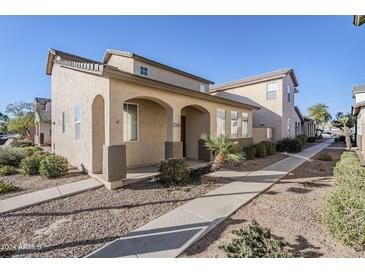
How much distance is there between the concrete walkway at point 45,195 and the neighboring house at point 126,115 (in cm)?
63

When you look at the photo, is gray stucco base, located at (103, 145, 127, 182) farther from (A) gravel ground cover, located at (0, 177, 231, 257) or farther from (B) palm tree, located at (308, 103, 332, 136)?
(B) palm tree, located at (308, 103, 332, 136)

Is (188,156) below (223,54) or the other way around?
below

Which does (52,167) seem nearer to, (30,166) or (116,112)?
(30,166)

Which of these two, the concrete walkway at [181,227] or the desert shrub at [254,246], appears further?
the concrete walkway at [181,227]

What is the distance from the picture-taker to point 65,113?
32.7 ft

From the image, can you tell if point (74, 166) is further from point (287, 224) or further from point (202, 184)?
point (287, 224)

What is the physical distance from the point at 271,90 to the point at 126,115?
14.9m

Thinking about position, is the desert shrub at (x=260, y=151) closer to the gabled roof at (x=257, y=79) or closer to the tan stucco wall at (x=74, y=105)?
the gabled roof at (x=257, y=79)

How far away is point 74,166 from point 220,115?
340 inches

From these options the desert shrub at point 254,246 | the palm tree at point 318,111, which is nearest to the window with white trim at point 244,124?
the desert shrub at point 254,246

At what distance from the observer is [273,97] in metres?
17.9

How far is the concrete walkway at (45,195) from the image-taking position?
4.89 m

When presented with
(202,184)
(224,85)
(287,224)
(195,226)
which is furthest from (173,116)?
(224,85)

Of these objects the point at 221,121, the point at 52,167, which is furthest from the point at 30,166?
the point at 221,121
